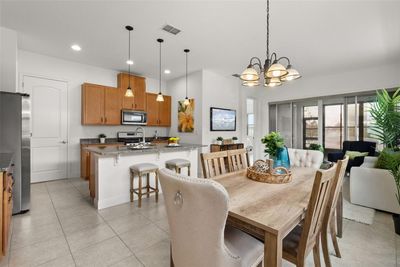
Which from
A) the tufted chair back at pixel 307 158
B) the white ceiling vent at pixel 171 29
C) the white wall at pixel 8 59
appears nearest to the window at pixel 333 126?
the tufted chair back at pixel 307 158

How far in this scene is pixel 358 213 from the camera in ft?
9.07

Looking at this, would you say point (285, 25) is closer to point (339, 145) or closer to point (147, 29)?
point (147, 29)

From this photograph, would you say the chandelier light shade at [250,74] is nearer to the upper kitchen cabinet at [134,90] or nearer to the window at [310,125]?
the upper kitchen cabinet at [134,90]

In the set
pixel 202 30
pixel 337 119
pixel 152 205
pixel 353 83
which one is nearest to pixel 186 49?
pixel 202 30

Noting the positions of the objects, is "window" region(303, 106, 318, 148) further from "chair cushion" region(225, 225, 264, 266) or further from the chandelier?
"chair cushion" region(225, 225, 264, 266)

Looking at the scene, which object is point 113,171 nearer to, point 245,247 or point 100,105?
point 100,105

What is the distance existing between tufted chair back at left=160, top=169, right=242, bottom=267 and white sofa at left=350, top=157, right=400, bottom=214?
2.97 m

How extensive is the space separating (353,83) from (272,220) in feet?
18.0

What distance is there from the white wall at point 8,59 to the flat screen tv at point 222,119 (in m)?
4.04

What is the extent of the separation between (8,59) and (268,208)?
4420 millimetres

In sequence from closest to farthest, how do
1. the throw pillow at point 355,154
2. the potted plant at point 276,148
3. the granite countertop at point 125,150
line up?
the potted plant at point 276,148 < the granite countertop at point 125,150 < the throw pillow at point 355,154

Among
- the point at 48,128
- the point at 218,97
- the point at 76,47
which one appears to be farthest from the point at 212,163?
the point at 48,128

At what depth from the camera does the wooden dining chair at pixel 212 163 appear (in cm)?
202

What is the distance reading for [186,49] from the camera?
3.86m
